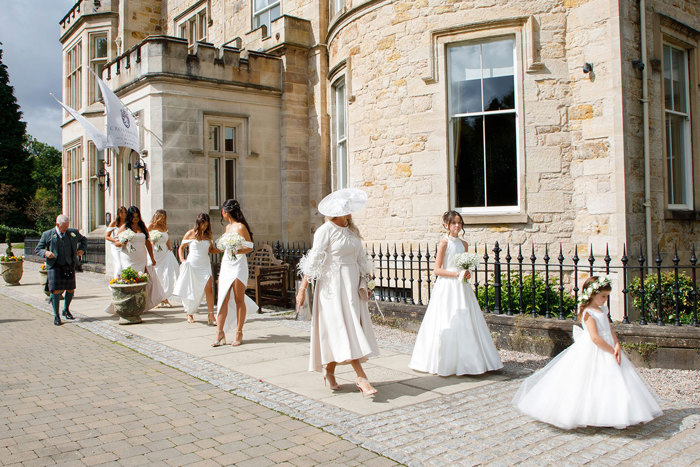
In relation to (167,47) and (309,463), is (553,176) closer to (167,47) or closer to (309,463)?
(309,463)

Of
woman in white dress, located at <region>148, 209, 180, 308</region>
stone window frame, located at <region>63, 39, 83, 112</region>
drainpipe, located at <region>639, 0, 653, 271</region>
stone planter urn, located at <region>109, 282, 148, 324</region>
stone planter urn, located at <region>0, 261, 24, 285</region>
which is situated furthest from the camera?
stone window frame, located at <region>63, 39, 83, 112</region>

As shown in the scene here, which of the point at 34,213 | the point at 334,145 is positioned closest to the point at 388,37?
the point at 334,145

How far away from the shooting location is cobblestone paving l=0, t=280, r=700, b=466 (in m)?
4.11

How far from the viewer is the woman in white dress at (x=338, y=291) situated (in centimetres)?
567

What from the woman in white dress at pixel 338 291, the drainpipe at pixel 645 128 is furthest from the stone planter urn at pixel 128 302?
the drainpipe at pixel 645 128

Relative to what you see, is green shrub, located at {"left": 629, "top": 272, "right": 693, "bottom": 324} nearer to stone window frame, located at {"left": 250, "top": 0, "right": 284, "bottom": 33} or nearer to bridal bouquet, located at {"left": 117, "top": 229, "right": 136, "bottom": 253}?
bridal bouquet, located at {"left": 117, "top": 229, "right": 136, "bottom": 253}

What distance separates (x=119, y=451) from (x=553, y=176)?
26.1 feet

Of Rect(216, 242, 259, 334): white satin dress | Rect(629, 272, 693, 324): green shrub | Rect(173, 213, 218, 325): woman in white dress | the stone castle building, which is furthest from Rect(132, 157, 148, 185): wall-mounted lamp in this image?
Rect(629, 272, 693, 324): green shrub

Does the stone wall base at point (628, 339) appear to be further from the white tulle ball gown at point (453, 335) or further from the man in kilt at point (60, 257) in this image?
the man in kilt at point (60, 257)

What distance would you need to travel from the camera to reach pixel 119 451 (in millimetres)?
4301

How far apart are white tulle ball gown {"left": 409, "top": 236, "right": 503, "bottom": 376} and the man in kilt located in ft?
22.7

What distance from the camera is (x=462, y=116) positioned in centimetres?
1048

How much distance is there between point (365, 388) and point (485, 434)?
1343 millimetres

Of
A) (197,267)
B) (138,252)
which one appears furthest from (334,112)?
(197,267)
